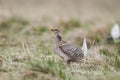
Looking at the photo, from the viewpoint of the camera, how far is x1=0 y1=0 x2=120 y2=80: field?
5652mm

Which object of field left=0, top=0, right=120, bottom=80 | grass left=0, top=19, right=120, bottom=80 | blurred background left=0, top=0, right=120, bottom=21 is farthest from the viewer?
blurred background left=0, top=0, right=120, bottom=21

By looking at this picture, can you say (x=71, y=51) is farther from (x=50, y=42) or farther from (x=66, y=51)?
(x=50, y=42)

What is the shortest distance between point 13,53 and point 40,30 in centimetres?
308

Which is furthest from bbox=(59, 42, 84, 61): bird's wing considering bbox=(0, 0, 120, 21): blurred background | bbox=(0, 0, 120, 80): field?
bbox=(0, 0, 120, 21): blurred background

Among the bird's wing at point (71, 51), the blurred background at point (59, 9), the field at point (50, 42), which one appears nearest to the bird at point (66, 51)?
the bird's wing at point (71, 51)

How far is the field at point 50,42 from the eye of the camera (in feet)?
18.5

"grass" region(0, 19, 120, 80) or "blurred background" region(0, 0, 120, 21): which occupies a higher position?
"blurred background" region(0, 0, 120, 21)

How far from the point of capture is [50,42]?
916 centimetres

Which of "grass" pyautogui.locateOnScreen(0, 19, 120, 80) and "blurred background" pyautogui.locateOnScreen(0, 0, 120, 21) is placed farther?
"blurred background" pyautogui.locateOnScreen(0, 0, 120, 21)

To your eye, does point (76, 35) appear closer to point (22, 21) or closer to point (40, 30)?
point (40, 30)

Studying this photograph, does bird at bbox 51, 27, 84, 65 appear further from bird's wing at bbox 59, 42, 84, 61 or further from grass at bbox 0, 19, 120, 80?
grass at bbox 0, 19, 120, 80

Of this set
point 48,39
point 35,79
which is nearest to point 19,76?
point 35,79

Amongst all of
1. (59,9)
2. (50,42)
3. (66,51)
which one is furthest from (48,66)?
(59,9)

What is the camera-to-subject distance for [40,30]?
10539 mm
